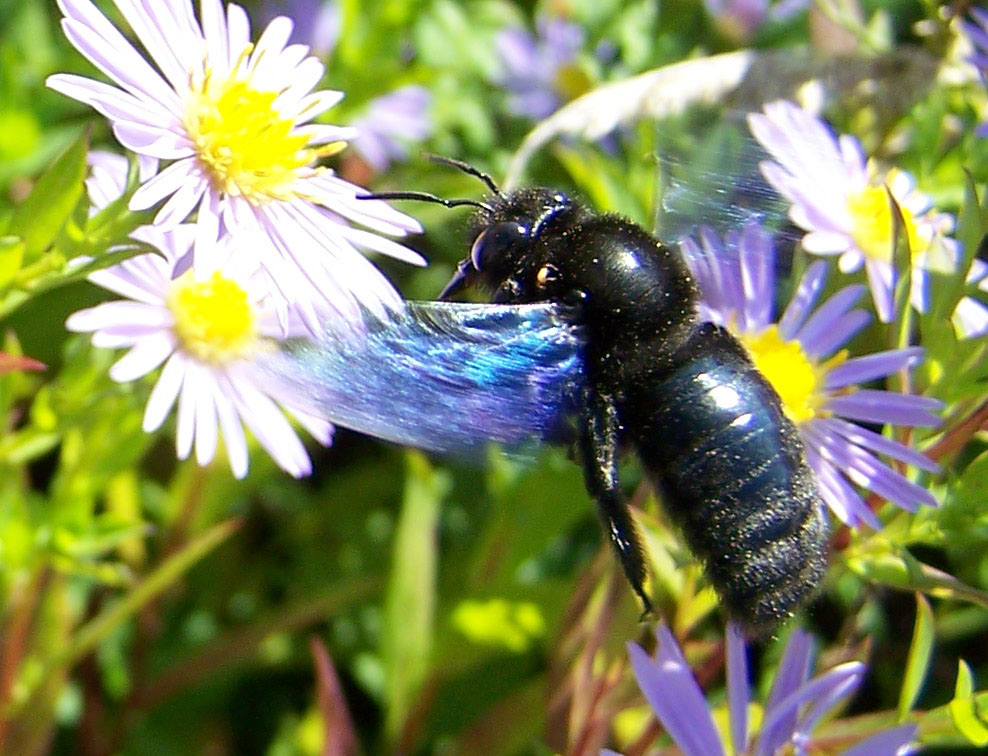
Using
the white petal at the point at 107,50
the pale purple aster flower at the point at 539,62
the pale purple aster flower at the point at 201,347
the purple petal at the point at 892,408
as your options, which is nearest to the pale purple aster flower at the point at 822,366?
the purple petal at the point at 892,408

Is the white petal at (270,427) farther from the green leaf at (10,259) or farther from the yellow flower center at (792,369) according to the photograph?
the yellow flower center at (792,369)

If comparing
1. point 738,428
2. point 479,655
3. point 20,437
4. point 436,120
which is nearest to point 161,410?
point 20,437

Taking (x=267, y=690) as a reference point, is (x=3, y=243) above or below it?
above

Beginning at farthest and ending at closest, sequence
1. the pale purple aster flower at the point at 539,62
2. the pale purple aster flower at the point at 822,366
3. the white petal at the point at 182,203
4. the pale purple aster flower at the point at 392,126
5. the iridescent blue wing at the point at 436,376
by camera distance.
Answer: the pale purple aster flower at the point at 539,62 → the pale purple aster flower at the point at 392,126 → the pale purple aster flower at the point at 822,366 → the white petal at the point at 182,203 → the iridescent blue wing at the point at 436,376

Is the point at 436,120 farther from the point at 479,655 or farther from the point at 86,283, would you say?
the point at 479,655

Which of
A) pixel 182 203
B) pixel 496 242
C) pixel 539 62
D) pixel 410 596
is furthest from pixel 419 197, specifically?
pixel 539 62
